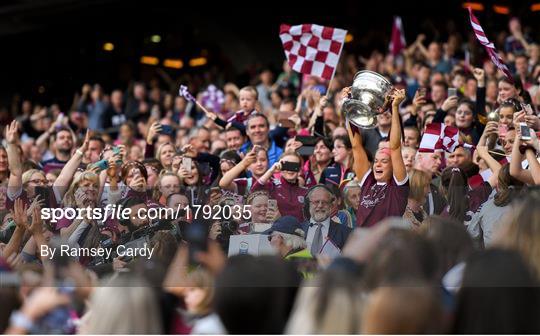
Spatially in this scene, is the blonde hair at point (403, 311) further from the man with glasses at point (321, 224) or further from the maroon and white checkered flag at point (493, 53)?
the maroon and white checkered flag at point (493, 53)

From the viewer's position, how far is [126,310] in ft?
19.9

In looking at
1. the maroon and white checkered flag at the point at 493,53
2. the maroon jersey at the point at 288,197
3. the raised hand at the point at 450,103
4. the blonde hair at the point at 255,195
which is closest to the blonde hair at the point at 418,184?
the maroon jersey at the point at 288,197

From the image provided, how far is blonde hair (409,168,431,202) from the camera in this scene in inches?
362

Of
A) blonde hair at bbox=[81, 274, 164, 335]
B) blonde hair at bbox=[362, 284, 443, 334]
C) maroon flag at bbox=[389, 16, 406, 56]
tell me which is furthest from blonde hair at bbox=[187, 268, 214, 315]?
maroon flag at bbox=[389, 16, 406, 56]

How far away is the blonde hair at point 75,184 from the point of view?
31.3 ft

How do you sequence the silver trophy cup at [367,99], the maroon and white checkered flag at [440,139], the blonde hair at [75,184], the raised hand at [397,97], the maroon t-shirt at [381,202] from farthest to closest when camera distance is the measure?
A: the maroon and white checkered flag at [440,139] → the silver trophy cup at [367,99] → the raised hand at [397,97] → the blonde hair at [75,184] → the maroon t-shirt at [381,202]

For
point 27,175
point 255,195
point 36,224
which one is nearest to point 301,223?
point 255,195

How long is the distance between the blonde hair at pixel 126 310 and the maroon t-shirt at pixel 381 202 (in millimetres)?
3153

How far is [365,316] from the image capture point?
577 cm

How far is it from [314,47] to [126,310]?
25.1ft

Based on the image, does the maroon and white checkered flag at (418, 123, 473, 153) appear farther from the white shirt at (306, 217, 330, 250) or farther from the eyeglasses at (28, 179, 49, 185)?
the eyeglasses at (28, 179, 49, 185)

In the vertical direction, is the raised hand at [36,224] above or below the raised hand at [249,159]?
below

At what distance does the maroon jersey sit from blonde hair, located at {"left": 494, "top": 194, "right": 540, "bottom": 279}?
8.84 ft

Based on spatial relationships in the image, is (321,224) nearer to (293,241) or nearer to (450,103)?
(293,241)
